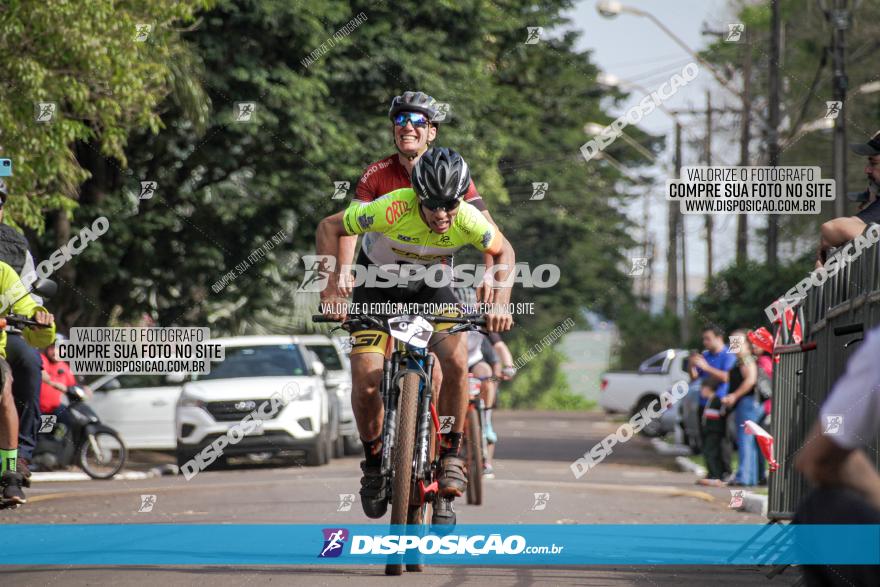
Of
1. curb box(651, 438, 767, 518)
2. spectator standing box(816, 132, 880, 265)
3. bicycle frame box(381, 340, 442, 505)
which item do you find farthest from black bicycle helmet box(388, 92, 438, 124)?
curb box(651, 438, 767, 518)

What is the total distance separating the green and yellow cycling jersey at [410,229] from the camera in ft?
25.9

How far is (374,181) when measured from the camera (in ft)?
28.3

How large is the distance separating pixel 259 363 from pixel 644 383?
18892 mm

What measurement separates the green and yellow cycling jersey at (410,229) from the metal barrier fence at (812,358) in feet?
5.93

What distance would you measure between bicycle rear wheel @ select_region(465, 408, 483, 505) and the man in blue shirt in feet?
18.8

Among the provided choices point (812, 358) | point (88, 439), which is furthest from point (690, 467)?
point (812, 358)

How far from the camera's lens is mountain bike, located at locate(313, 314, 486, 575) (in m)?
7.45

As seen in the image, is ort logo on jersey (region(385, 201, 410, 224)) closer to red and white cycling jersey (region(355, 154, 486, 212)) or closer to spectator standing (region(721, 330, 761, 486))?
red and white cycling jersey (region(355, 154, 486, 212))

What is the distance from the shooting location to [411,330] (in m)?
7.84

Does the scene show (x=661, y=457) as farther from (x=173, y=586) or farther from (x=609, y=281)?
(x=609, y=281)

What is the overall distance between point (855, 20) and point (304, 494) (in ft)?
88.4

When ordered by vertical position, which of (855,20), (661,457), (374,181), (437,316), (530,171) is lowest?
(661,457)

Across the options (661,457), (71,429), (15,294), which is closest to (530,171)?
(661,457)

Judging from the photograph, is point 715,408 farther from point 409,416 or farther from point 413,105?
point 409,416
